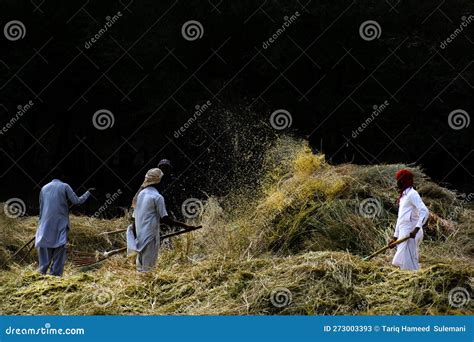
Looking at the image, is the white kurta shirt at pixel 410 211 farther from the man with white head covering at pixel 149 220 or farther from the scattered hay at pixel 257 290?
the man with white head covering at pixel 149 220

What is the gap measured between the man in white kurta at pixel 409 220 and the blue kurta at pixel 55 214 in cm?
340

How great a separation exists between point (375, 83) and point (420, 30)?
1.64m

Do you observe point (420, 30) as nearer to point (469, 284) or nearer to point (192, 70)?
point (192, 70)

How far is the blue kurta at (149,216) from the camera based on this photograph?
8758 millimetres

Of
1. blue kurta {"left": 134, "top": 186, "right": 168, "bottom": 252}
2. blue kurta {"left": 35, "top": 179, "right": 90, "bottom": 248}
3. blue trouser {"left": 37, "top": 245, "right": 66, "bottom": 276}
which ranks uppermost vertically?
blue kurta {"left": 134, "top": 186, "right": 168, "bottom": 252}

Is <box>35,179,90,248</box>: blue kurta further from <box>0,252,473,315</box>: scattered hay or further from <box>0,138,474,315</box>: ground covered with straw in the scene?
<box>0,252,473,315</box>: scattered hay

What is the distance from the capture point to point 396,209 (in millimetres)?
10602

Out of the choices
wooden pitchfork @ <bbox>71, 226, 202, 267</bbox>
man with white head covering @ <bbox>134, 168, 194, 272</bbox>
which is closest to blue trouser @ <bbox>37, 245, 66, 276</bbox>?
wooden pitchfork @ <bbox>71, 226, 202, 267</bbox>

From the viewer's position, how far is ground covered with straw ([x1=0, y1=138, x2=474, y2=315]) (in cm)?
716

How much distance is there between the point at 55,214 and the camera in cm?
963

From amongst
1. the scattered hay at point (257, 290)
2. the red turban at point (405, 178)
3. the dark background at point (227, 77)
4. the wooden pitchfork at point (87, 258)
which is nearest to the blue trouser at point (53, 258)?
the wooden pitchfork at point (87, 258)

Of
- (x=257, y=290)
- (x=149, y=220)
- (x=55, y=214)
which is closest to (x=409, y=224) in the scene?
(x=257, y=290)

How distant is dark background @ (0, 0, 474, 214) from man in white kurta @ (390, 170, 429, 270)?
11833 mm

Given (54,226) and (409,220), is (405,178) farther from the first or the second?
(54,226)
